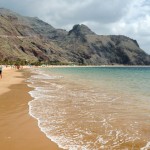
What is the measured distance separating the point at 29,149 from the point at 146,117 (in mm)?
7109

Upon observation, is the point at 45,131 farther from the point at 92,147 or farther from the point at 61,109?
the point at 61,109

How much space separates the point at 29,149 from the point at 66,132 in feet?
8.33

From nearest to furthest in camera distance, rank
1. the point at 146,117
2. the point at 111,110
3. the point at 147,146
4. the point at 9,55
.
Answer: the point at 147,146 → the point at 146,117 → the point at 111,110 → the point at 9,55

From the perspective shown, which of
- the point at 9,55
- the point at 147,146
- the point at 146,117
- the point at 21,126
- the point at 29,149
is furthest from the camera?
the point at 9,55

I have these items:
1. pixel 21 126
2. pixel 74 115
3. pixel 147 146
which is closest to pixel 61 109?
Result: pixel 74 115

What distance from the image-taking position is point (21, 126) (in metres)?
11.4

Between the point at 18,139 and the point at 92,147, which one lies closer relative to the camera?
the point at 92,147

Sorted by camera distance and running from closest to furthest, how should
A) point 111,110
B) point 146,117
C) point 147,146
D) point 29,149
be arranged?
point 29,149 < point 147,146 < point 146,117 < point 111,110

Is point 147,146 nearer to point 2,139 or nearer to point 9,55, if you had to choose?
point 2,139

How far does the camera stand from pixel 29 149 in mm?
8469

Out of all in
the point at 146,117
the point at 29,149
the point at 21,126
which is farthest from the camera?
the point at 146,117

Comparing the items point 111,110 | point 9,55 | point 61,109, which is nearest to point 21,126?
point 61,109

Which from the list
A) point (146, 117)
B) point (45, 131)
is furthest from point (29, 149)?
point (146, 117)

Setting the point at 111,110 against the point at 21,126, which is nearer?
the point at 21,126
